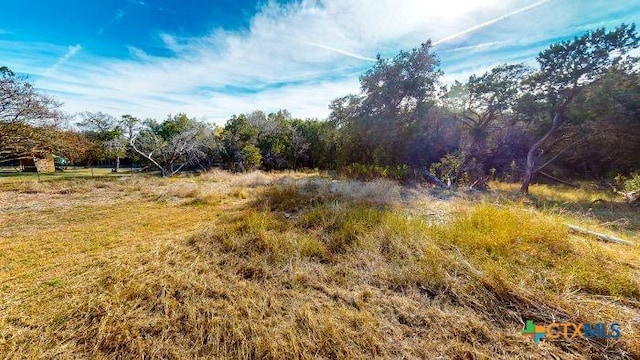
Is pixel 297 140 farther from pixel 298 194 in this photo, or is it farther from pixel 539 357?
pixel 539 357

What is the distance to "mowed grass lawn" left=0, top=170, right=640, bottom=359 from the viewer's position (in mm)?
1543

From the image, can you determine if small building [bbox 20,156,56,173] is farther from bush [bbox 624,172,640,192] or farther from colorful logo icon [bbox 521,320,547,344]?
bush [bbox 624,172,640,192]

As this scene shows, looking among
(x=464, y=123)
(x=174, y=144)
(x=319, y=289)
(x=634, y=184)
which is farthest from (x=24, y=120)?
(x=634, y=184)

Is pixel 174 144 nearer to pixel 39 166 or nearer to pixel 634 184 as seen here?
pixel 39 166

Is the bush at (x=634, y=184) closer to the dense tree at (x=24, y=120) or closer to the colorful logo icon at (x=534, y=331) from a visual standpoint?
the colorful logo icon at (x=534, y=331)

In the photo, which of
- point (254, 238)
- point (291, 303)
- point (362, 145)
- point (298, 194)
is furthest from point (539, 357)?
point (362, 145)

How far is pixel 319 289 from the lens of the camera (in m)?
2.18

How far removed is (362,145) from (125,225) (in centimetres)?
1076

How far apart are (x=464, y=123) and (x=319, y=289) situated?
10.9 m

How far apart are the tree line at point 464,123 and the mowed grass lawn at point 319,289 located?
22.6 ft

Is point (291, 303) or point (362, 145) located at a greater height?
point (362, 145)

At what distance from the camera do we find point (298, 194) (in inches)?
238

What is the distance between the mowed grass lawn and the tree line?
689cm

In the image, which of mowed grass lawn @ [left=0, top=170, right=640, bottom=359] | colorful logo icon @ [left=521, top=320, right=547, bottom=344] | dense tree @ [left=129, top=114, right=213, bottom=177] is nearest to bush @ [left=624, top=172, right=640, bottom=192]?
mowed grass lawn @ [left=0, top=170, right=640, bottom=359]
